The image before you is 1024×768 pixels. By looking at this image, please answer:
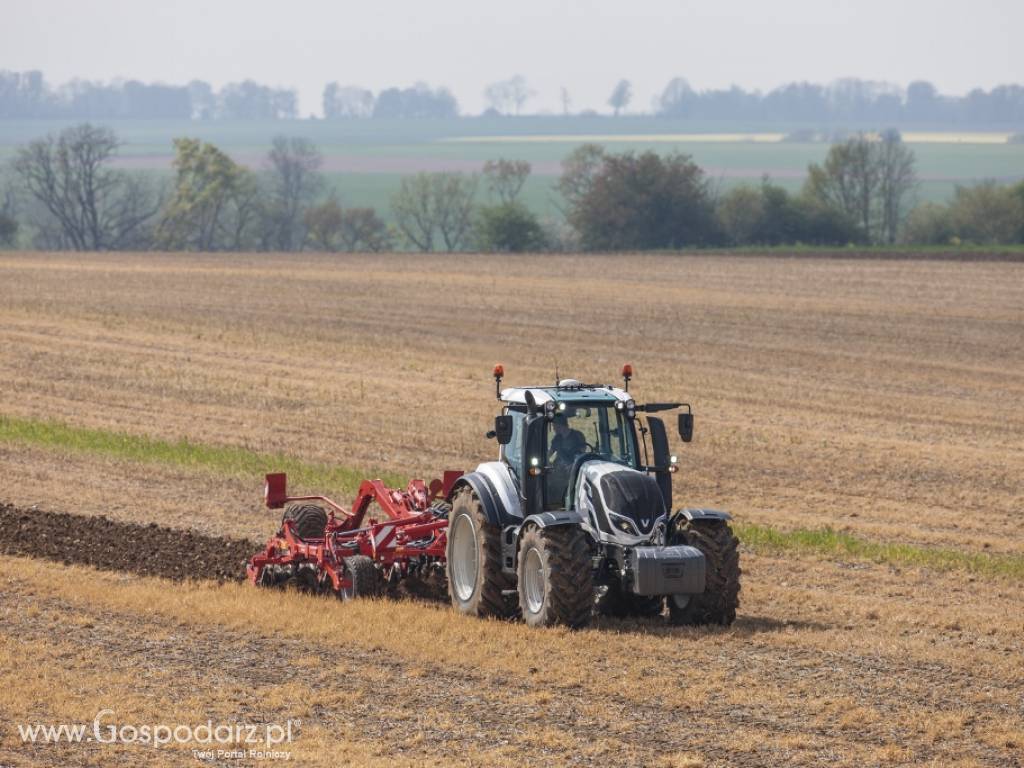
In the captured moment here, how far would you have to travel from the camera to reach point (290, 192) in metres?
127

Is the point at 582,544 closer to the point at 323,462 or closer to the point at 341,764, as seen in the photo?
the point at 341,764

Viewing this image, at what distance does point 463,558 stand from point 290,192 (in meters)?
115

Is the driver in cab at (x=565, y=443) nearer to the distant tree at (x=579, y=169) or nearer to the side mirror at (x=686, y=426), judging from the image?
the side mirror at (x=686, y=426)

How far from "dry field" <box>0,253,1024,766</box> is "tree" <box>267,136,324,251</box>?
4787 cm

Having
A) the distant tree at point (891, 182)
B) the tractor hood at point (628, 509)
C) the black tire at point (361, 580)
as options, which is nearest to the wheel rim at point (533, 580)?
the tractor hood at point (628, 509)

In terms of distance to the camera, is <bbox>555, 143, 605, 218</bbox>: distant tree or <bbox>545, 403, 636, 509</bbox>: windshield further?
<bbox>555, 143, 605, 218</bbox>: distant tree

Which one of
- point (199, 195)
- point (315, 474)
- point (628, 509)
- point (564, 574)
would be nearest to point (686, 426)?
point (628, 509)

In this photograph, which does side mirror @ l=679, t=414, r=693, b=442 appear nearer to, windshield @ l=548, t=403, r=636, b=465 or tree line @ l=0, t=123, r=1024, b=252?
windshield @ l=548, t=403, r=636, b=465

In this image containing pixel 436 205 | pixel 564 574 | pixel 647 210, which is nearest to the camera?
pixel 564 574

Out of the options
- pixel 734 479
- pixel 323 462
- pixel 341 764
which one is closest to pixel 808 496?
pixel 734 479

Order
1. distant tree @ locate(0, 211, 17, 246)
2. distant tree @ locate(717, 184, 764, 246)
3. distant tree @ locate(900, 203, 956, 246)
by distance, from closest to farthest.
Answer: distant tree @ locate(900, 203, 956, 246), distant tree @ locate(717, 184, 764, 246), distant tree @ locate(0, 211, 17, 246)

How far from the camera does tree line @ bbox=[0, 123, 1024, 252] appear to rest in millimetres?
78938

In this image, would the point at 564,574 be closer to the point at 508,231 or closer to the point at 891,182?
the point at 508,231

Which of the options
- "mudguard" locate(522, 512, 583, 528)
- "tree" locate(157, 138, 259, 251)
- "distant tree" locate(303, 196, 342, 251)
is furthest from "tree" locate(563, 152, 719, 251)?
"mudguard" locate(522, 512, 583, 528)
